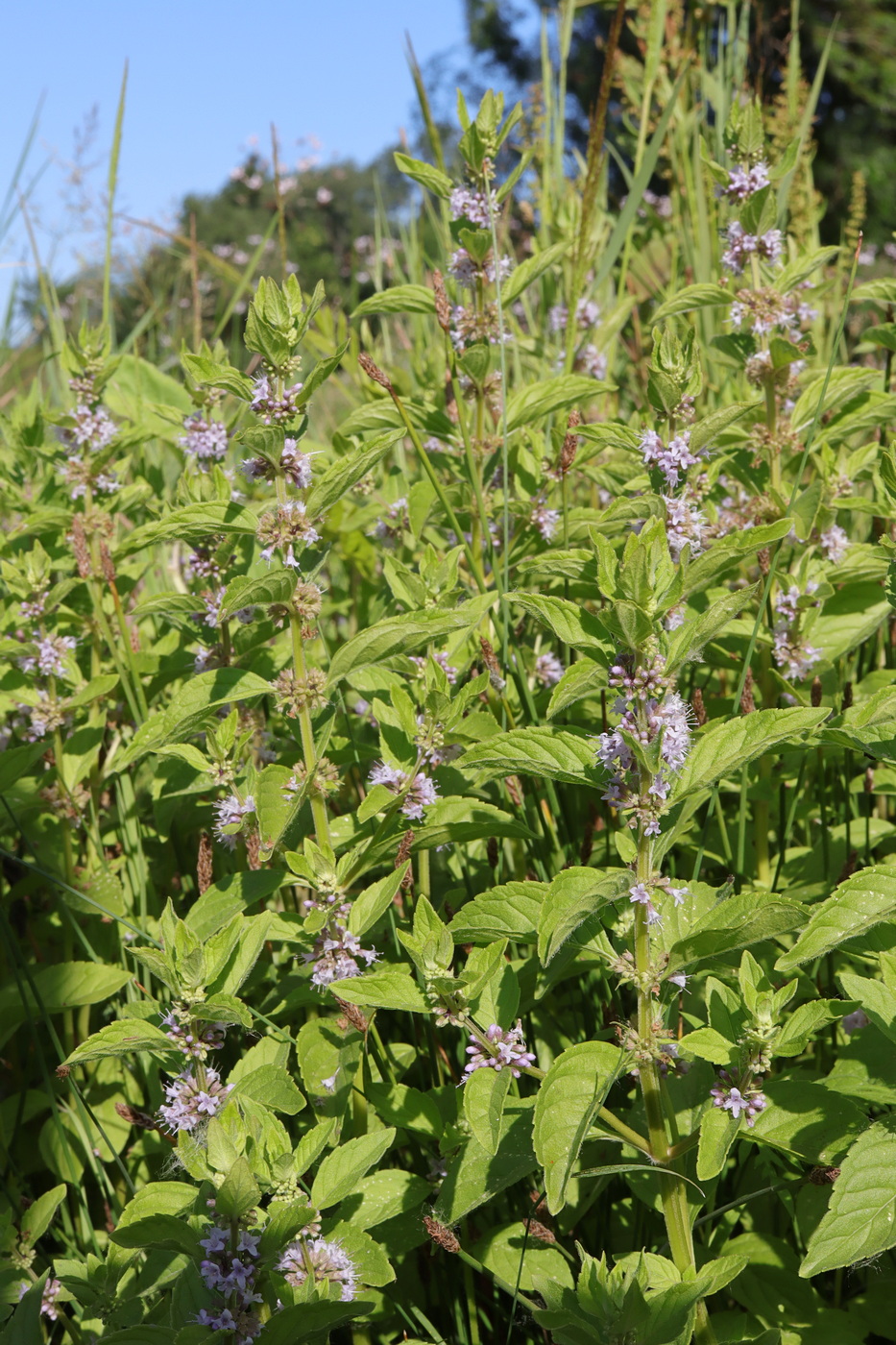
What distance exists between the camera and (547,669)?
2.57 meters

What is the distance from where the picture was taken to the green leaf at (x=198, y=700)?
188 cm

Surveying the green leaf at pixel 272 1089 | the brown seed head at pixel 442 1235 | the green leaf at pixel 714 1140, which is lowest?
the brown seed head at pixel 442 1235

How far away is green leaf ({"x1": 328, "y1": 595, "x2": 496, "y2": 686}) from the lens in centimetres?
175

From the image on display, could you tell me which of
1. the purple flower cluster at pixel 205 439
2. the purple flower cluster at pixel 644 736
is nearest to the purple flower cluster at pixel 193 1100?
the purple flower cluster at pixel 644 736

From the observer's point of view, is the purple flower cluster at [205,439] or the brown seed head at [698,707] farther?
the purple flower cluster at [205,439]

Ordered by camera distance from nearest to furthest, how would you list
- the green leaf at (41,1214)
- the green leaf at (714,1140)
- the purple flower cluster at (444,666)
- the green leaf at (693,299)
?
the green leaf at (714,1140) < the green leaf at (41,1214) < the purple flower cluster at (444,666) < the green leaf at (693,299)

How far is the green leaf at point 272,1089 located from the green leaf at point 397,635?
641 mm

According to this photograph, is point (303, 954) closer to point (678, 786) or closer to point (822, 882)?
point (678, 786)

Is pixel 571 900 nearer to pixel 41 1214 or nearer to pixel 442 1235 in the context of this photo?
pixel 442 1235

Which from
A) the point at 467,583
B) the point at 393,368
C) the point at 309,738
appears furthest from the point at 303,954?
the point at 393,368

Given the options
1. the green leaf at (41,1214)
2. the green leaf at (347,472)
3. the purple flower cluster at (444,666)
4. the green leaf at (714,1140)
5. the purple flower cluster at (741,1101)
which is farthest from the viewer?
the purple flower cluster at (444,666)

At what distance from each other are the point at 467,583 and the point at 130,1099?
1.41m

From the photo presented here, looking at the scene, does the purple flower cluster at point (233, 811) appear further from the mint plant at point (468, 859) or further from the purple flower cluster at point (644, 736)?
the purple flower cluster at point (644, 736)

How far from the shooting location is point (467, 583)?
2.54 meters
